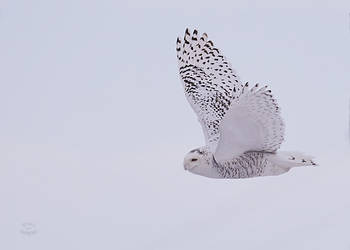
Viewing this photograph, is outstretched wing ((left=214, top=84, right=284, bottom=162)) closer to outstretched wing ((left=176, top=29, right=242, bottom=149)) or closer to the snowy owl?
the snowy owl

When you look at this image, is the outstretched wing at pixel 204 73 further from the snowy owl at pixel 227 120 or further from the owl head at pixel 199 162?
the owl head at pixel 199 162

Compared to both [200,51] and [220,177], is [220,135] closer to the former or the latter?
[220,177]

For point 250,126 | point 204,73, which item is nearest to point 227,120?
point 250,126

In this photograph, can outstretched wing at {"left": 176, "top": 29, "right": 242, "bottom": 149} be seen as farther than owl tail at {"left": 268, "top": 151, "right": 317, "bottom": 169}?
Yes

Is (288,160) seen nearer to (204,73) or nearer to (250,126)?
(250,126)

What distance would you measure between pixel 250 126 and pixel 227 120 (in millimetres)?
30

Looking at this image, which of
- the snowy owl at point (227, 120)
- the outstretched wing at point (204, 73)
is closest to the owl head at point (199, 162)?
the snowy owl at point (227, 120)

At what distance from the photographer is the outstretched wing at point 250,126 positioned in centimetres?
70

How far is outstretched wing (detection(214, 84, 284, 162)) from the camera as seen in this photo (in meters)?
0.70

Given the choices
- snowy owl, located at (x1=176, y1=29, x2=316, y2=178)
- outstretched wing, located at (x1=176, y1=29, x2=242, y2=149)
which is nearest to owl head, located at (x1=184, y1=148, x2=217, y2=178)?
snowy owl, located at (x1=176, y1=29, x2=316, y2=178)

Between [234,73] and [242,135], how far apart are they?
0.56 feet

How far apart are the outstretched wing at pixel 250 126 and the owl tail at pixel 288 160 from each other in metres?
0.01

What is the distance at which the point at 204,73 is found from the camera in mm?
916

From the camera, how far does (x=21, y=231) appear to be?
968 millimetres
